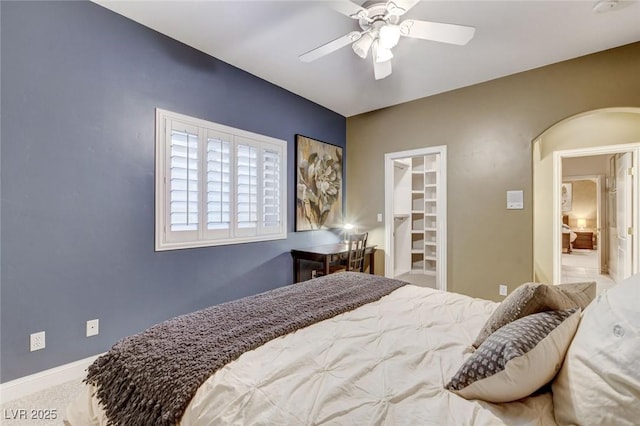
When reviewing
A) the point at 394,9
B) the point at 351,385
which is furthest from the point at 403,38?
the point at 351,385

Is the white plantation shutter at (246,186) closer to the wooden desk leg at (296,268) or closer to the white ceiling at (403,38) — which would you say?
the wooden desk leg at (296,268)

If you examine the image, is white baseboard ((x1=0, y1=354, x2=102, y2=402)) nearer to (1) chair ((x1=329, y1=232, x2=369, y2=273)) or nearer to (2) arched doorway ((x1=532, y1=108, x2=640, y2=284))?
(1) chair ((x1=329, y1=232, x2=369, y2=273))

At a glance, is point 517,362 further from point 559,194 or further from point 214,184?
point 559,194

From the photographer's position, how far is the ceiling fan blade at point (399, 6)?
1716 millimetres

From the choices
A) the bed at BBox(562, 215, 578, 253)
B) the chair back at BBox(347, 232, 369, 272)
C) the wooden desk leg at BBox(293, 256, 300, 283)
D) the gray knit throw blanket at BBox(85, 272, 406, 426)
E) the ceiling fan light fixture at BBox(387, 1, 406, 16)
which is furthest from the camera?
the bed at BBox(562, 215, 578, 253)

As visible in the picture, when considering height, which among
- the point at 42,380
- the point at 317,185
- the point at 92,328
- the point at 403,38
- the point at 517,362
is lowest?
the point at 42,380

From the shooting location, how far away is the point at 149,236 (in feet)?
8.05

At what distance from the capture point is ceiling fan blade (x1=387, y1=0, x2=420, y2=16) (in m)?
1.72

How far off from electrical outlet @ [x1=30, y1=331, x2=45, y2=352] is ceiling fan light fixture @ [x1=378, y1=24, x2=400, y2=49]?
312cm

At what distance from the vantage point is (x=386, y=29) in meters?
1.94

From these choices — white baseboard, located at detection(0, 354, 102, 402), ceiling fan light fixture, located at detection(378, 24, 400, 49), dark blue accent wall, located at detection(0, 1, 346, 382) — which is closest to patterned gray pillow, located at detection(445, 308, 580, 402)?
ceiling fan light fixture, located at detection(378, 24, 400, 49)

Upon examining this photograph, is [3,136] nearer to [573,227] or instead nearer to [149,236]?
[149,236]

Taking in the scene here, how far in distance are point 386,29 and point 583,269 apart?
645cm

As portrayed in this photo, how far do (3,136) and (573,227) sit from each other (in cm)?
1125
